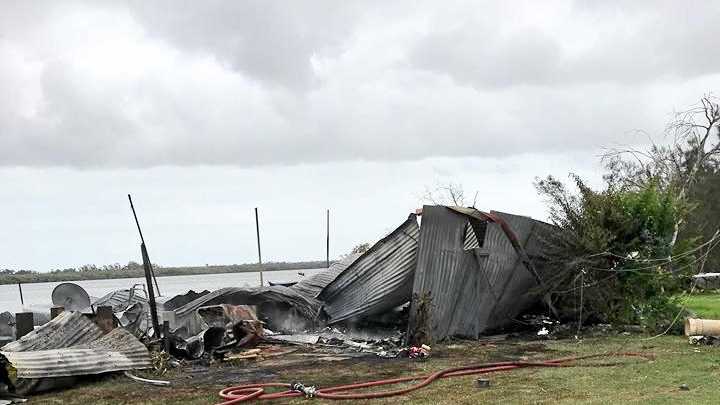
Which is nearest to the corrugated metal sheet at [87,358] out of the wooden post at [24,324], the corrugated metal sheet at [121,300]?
the wooden post at [24,324]

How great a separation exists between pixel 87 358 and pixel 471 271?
7748 millimetres

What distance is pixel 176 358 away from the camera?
1341cm

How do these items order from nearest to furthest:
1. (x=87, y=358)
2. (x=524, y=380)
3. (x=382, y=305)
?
(x=524, y=380) → (x=87, y=358) → (x=382, y=305)

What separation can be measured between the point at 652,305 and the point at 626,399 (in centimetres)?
809

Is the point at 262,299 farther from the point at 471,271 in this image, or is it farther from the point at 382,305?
the point at 471,271

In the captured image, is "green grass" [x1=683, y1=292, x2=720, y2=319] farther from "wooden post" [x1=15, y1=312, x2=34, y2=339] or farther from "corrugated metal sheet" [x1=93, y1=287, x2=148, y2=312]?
"wooden post" [x1=15, y1=312, x2=34, y2=339]

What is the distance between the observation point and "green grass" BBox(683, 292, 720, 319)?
17.9 meters

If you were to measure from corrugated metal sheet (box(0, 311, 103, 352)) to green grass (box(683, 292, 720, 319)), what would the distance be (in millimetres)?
12403

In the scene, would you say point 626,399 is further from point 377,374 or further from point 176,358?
point 176,358

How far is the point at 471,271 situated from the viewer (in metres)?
16.1

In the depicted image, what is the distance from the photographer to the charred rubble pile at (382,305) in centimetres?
1355

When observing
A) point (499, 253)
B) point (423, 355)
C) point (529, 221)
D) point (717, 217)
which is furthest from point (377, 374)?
point (717, 217)

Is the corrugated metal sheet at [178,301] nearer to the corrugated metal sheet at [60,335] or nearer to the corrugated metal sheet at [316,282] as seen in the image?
the corrugated metal sheet at [316,282]

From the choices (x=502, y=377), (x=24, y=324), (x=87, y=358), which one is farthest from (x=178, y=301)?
(x=502, y=377)
